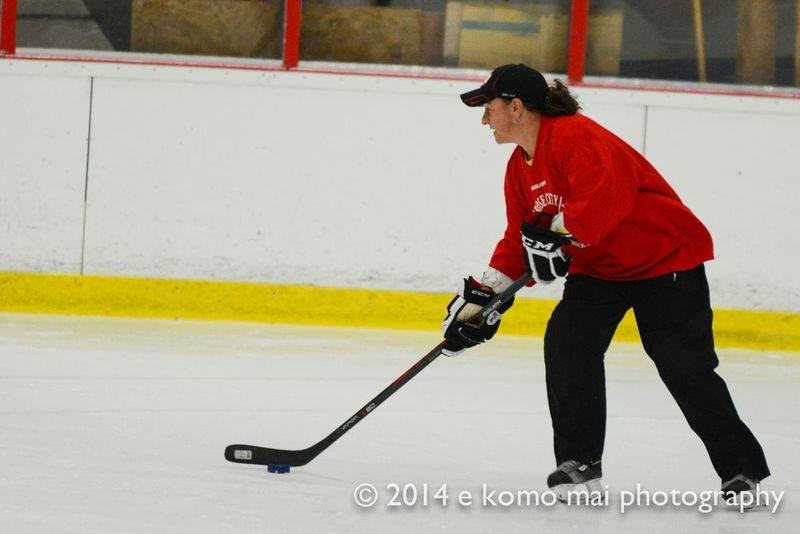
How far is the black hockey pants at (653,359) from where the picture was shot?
292 cm

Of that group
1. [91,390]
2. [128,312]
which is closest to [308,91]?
[128,312]

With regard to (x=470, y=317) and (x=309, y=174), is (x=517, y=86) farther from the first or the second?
(x=309, y=174)

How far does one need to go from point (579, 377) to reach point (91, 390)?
1.76 m

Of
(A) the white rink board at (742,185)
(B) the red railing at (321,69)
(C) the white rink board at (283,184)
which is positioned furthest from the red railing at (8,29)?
(A) the white rink board at (742,185)

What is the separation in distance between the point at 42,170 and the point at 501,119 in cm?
357

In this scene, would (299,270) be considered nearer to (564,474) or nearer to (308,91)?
(308,91)

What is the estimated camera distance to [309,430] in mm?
3770

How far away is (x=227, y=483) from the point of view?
118 inches

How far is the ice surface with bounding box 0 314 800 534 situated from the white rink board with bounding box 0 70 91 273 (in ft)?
1.18

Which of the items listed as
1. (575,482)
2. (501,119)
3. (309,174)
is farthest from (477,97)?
(309,174)

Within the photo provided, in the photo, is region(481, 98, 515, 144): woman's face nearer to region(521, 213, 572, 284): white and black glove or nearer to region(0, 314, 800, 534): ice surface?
region(521, 213, 572, 284): white and black glove

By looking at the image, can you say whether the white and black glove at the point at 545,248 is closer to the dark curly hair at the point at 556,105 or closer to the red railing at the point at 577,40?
the dark curly hair at the point at 556,105

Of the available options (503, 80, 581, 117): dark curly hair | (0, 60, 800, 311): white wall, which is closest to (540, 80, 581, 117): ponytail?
(503, 80, 581, 117): dark curly hair

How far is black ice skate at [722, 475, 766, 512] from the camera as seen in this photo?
291 cm
